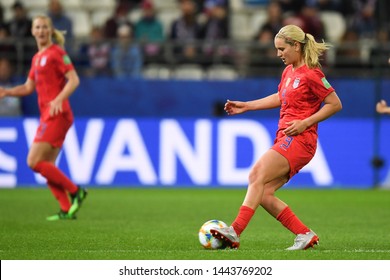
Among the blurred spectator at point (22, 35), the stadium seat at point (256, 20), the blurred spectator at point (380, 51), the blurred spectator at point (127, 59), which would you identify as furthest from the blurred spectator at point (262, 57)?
the blurred spectator at point (22, 35)

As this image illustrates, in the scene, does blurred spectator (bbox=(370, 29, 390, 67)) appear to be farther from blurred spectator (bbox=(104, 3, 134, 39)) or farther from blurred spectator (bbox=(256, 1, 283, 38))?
blurred spectator (bbox=(104, 3, 134, 39))

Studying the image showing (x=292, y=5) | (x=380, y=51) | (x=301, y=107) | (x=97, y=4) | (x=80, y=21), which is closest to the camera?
(x=301, y=107)

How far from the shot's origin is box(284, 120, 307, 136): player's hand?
30.3ft

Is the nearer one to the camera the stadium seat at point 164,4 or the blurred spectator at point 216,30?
the blurred spectator at point 216,30

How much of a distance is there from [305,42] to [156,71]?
1088cm

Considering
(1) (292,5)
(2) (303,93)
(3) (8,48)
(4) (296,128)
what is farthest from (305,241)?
(1) (292,5)

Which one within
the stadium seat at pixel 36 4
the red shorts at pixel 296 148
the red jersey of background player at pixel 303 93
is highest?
the red jersey of background player at pixel 303 93

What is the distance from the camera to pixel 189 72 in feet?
66.9

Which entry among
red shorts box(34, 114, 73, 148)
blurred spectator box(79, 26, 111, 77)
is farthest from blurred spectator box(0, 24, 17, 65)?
red shorts box(34, 114, 73, 148)

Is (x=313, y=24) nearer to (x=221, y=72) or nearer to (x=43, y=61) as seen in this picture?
(x=221, y=72)

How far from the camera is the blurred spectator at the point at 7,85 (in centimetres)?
1936

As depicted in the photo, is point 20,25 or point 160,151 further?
point 20,25

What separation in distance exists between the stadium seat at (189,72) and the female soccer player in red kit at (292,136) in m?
10.6

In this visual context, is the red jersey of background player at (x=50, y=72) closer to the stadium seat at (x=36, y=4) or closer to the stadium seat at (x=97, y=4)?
the stadium seat at (x=36, y=4)
